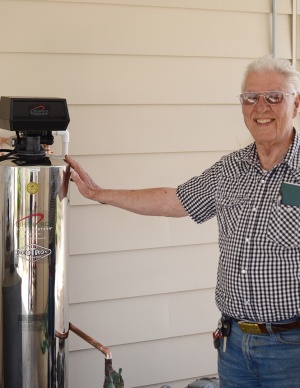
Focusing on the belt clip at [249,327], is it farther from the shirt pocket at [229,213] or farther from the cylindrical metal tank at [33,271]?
the cylindrical metal tank at [33,271]

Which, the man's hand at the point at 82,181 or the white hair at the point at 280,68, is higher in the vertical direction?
the white hair at the point at 280,68

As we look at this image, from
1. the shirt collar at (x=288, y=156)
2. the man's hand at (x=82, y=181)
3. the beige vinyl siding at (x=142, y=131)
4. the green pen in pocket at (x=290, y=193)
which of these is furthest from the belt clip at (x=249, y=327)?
the beige vinyl siding at (x=142, y=131)

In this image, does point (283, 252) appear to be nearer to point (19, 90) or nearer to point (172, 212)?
point (172, 212)

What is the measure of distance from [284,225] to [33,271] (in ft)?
2.85

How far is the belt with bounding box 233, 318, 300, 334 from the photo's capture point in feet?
8.64

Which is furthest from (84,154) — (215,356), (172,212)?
(215,356)

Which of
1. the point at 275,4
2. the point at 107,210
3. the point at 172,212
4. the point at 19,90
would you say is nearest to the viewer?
the point at 172,212

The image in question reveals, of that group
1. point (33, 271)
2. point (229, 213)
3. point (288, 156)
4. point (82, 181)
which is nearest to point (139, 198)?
point (82, 181)

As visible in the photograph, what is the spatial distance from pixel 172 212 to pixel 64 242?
1.50 ft

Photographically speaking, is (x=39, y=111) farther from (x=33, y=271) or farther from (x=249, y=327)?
(x=249, y=327)

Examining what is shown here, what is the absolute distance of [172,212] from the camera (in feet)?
10.0

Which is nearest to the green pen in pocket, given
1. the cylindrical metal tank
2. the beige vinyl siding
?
the cylindrical metal tank

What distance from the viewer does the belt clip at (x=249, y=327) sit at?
2.65 meters

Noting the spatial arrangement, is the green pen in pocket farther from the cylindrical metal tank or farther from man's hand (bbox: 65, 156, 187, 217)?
the cylindrical metal tank
